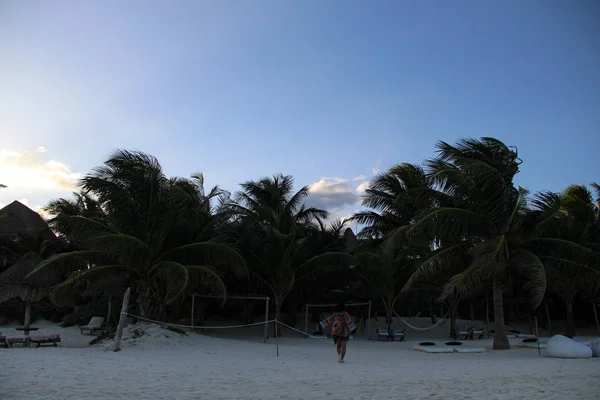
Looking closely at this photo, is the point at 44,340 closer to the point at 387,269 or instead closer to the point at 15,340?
the point at 15,340

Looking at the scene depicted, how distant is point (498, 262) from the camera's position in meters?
13.0

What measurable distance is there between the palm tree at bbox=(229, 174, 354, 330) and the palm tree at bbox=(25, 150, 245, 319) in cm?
303

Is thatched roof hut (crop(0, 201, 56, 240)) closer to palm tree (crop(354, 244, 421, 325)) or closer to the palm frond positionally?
the palm frond

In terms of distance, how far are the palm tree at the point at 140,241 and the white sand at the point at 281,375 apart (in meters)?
2.29

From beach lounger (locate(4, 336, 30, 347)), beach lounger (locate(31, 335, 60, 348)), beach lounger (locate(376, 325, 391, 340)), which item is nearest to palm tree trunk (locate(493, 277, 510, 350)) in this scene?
beach lounger (locate(376, 325, 391, 340))

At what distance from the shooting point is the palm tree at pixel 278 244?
1847 cm

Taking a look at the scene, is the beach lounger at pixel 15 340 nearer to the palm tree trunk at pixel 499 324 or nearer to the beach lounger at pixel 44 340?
the beach lounger at pixel 44 340

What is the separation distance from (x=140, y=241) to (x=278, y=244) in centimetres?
613

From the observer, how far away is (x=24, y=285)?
1412cm

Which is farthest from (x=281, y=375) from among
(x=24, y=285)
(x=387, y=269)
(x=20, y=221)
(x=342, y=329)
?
(x=20, y=221)

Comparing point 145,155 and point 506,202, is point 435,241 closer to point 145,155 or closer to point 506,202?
point 506,202

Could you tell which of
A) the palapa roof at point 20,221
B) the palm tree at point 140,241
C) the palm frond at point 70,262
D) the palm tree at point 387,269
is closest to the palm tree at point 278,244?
the palm tree at point 387,269

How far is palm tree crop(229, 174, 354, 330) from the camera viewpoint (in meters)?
18.5

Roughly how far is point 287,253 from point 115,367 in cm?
995
